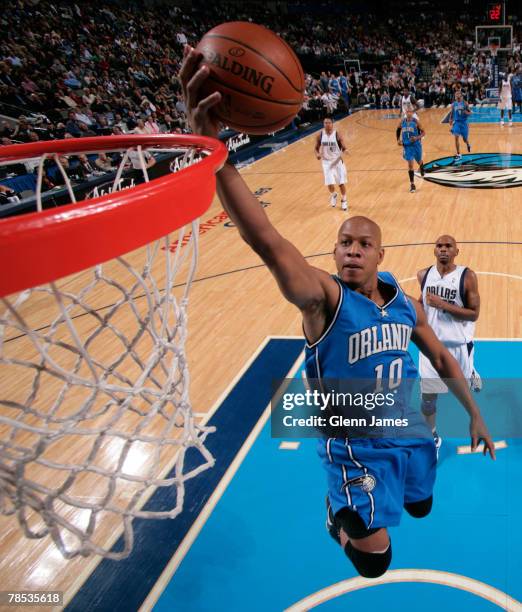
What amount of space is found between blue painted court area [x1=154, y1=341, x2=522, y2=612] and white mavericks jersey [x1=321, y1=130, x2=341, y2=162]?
6146 millimetres

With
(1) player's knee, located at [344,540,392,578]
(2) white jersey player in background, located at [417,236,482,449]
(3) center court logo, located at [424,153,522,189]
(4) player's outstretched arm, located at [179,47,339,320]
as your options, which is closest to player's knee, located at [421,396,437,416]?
(2) white jersey player in background, located at [417,236,482,449]

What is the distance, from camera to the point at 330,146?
885 cm

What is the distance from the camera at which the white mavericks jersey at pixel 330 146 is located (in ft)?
28.8

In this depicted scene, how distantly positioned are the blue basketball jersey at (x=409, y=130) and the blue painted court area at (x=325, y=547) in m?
6.89

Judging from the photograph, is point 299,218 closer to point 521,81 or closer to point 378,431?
point 378,431

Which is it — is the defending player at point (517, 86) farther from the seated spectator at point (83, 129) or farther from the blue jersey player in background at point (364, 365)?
the blue jersey player in background at point (364, 365)

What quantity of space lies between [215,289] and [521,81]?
1472 cm

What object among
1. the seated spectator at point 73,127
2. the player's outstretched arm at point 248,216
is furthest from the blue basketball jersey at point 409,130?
the player's outstretched arm at point 248,216

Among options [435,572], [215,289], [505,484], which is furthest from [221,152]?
[215,289]

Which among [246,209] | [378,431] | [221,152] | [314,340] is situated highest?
[221,152]

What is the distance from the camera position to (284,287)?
2014mm

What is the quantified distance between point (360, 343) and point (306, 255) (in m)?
5.10

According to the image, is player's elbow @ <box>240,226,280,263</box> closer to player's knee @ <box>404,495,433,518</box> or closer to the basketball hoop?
the basketball hoop

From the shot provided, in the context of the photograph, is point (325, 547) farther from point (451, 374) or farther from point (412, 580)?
point (451, 374)
